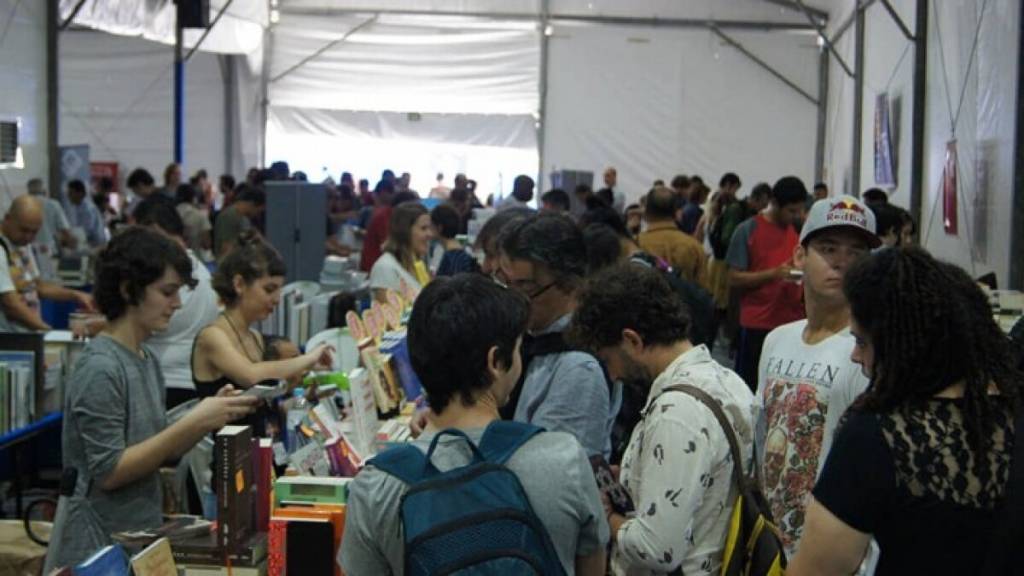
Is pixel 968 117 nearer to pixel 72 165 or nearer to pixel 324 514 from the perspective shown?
pixel 324 514

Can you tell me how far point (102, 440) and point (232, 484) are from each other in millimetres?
450

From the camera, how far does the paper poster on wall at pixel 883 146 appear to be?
1230cm

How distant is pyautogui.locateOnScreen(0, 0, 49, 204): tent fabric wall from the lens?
10.4 m

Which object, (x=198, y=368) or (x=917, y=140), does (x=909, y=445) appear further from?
(x=917, y=140)

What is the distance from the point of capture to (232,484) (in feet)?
8.61

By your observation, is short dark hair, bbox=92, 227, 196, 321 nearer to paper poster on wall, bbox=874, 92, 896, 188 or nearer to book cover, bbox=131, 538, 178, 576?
book cover, bbox=131, 538, 178, 576

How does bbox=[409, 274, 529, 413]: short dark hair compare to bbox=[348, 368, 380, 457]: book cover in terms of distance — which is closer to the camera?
bbox=[409, 274, 529, 413]: short dark hair

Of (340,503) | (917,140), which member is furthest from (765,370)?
(917,140)

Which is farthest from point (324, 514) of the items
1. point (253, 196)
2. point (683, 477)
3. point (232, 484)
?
point (253, 196)

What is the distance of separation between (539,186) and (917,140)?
9559mm

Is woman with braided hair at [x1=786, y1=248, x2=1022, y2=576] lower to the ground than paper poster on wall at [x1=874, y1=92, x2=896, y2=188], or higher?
lower

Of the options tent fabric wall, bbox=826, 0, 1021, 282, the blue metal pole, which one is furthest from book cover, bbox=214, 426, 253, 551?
the blue metal pole

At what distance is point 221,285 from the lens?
13.1 feet

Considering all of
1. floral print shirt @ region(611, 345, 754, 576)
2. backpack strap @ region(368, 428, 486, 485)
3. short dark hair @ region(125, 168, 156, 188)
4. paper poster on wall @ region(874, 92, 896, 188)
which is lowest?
floral print shirt @ region(611, 345, 754, 576)
